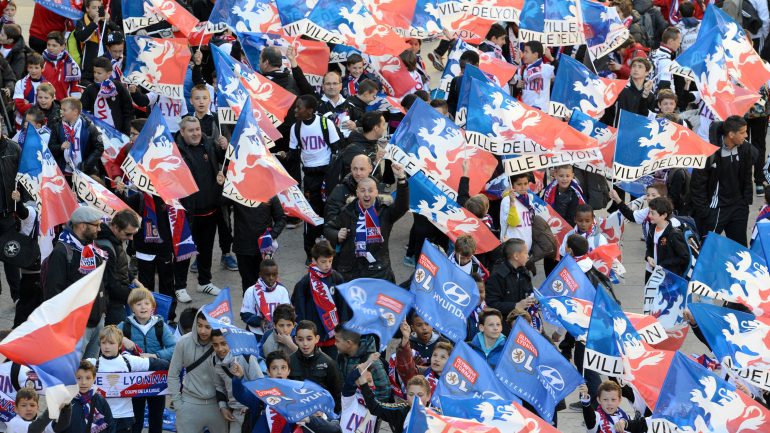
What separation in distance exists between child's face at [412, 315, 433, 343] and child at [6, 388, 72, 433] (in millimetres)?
3052

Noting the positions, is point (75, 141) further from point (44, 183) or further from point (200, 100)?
point (44, 183)

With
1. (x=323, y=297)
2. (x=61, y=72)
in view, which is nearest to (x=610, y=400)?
(x=323, y=297)

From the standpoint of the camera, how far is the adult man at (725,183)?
1617 centimetres

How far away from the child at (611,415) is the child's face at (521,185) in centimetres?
353

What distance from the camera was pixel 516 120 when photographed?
15664 millimetres

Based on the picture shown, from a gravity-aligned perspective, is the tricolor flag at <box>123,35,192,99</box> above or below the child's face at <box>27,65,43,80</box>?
above

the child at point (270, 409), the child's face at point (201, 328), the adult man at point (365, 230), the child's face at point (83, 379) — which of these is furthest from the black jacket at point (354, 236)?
the child's face at point (83, 379)

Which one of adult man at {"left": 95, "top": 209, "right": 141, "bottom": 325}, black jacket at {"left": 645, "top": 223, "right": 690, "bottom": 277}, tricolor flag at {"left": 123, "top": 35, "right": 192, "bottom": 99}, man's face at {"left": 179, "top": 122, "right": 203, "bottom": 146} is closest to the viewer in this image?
adult man at {"left": 95, "top": 209, "right": 141, "bottom": 325}

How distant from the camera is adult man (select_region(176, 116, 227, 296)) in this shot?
50.9 feet

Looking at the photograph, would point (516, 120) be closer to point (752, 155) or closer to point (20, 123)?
point (752, 155)

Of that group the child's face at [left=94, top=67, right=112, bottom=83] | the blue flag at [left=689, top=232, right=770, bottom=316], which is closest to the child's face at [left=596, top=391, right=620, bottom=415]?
the blue flag at [left=689, top=232, right=770, bottom=316]

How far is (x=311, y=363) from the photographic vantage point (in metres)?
12.5

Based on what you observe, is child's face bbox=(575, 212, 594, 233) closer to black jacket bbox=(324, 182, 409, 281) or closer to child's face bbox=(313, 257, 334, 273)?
black jacket bbox=(324, 182, 409, 281)

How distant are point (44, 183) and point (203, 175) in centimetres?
159
